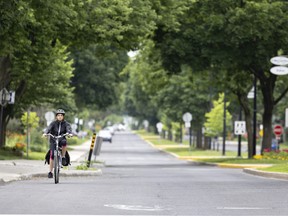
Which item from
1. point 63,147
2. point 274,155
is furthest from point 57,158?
point 274,155

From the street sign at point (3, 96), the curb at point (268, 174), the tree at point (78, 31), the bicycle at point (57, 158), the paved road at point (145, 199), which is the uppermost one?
the tree at point (78, 31)

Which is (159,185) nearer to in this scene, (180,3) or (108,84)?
(180,3)

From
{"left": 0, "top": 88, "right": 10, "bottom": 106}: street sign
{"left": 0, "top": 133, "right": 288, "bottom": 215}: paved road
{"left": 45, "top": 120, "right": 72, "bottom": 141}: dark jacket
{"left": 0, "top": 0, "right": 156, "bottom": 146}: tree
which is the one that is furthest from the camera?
{"left": 0, "top": 88, "right": 10, "bottom": 106}: street sign

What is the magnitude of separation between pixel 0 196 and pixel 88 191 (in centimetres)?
266

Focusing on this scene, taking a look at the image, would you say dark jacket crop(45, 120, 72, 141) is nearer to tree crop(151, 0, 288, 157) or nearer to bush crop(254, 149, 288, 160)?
tree crop(151, 0, 288, 157)

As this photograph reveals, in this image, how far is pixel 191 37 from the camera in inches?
1551

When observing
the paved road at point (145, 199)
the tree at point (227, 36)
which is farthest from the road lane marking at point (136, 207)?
the tree at point (227, 36)

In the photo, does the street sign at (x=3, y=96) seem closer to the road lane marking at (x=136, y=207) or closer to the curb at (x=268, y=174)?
the curb at (x=268, y=174)

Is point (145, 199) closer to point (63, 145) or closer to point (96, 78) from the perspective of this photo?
point (63, 145)

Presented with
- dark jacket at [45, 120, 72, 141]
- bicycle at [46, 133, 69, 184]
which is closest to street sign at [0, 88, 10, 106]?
bicycle at [46, 133, 69, 184]

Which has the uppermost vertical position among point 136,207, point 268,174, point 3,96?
point 3,96

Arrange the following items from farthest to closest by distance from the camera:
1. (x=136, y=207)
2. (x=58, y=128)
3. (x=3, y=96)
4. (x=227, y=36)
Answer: (x=227, y=36), (x=3, y=96), (x=58, y=128), (x=136, y=207)

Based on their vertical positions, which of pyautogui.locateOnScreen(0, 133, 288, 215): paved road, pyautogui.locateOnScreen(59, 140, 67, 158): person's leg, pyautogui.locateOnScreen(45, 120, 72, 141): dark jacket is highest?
pyautogui.locateOnScreen(45, 120, 72, 141): dark jacket

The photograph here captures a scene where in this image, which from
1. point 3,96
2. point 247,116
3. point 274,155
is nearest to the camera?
point 3,96
